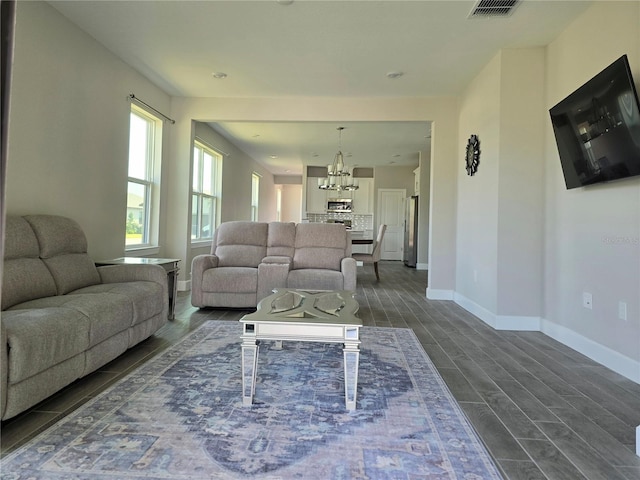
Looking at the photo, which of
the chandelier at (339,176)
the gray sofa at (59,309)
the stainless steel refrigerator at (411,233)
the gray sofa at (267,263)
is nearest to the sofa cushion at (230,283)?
the gray sofa at (267,263)

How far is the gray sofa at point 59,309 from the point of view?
1540 mm

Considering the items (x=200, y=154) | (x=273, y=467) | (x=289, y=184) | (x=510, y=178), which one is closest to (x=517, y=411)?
(x=273, y=467)

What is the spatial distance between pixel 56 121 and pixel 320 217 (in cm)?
748

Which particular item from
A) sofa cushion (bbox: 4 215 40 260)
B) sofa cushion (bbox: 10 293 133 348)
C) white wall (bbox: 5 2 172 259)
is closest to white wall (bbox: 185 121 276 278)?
white wall (bbox: 5 2 172 259)

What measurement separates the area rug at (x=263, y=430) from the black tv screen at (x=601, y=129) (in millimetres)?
1788

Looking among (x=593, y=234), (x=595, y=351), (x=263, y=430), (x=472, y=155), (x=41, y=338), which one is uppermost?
(x=472, y=155)

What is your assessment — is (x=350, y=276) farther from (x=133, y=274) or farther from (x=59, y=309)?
(x=59, y=309)

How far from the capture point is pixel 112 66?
3.68 m

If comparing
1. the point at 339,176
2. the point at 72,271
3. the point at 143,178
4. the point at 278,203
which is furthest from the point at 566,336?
the point at 278,203

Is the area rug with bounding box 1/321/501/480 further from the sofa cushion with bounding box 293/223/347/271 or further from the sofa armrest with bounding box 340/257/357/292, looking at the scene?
the sofa cushion with bounding box 293/223/347/271

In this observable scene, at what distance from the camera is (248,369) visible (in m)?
1.79

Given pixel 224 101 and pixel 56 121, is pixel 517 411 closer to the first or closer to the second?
pixel 56 121

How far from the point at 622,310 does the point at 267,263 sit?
3.03 metres

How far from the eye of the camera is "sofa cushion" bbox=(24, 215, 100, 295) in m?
2.45
